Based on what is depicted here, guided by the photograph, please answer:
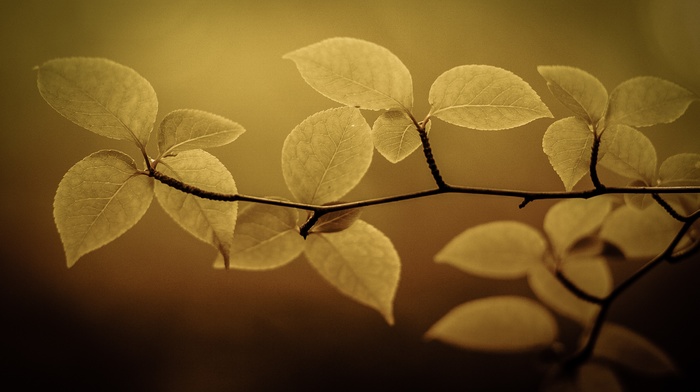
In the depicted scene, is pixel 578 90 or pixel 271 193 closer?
pixel 578 90

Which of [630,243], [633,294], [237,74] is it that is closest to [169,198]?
[237,74]

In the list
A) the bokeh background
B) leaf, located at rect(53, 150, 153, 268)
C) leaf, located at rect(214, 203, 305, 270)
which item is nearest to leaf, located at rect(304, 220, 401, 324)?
leaf, located at rect(214, 203, 305, 270)

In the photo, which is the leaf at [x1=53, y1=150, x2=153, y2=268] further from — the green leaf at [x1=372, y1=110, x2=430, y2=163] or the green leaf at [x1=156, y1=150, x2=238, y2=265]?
the green leaf at [x1=372, y1=110, x2=430, y2=163]

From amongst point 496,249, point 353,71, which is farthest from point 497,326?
point 353,71

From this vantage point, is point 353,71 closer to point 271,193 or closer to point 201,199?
point 201,199

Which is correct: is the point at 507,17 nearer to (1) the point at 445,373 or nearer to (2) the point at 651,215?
(2) the point at 651,215
